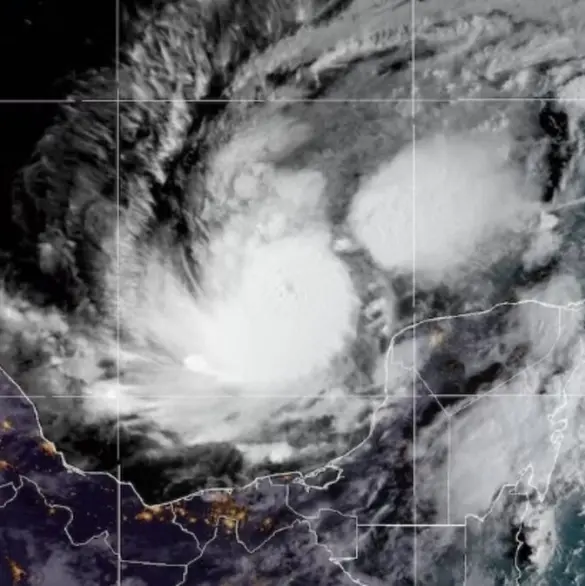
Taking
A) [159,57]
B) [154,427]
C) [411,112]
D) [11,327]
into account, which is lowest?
[154,427]

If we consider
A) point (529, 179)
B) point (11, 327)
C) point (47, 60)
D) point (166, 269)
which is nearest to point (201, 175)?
point (166, 269)

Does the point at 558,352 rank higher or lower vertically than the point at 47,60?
lower

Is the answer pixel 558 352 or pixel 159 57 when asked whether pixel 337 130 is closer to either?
pixel 159 57

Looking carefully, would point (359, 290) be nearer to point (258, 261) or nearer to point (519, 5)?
point (258, 261)

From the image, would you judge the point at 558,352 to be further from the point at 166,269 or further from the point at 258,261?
the point at 166,269

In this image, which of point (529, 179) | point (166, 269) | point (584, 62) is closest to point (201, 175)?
point (166, 269)

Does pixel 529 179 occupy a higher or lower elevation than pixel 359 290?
higher

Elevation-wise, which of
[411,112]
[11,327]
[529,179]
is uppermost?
[411,112]

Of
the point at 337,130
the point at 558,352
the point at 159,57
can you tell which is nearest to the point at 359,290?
the point at 337,130
